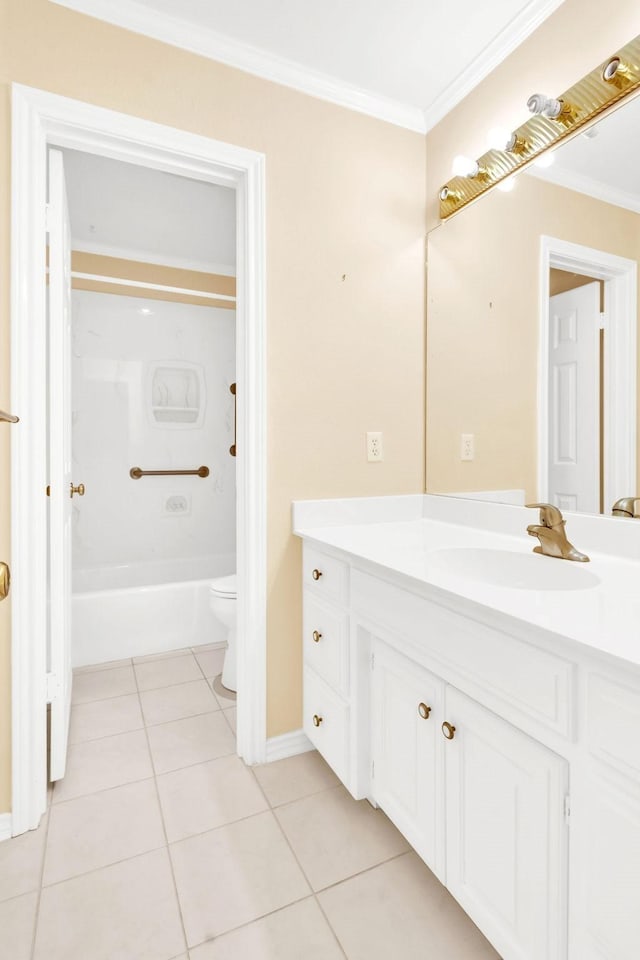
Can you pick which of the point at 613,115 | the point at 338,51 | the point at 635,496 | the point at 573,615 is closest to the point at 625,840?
the point at 573,615

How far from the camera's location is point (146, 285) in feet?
10.4

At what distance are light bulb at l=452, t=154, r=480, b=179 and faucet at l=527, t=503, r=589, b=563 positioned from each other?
46.3 inches

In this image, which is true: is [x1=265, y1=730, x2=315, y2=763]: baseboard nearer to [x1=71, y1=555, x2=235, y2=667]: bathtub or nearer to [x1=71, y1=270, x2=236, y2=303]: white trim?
[x1=71, y1=555, x2=235, y2=667]: bathtub

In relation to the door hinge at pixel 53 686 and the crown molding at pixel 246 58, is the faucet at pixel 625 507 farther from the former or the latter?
the door hinge at pixel 53 686

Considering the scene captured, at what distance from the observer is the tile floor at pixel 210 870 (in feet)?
3.60

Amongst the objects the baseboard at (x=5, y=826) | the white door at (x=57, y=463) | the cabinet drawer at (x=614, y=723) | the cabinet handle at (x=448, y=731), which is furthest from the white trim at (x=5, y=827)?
the cabinet drawer at (x=614, y=723)

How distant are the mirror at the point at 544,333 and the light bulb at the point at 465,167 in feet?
0.31

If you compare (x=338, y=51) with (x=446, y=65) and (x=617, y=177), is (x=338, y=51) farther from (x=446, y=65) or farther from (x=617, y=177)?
(x=617, y=177)

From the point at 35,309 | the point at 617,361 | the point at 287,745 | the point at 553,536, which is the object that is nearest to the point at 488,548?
the point at 553,536

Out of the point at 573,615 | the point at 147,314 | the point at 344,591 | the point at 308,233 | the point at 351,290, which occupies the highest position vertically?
the point at 147,314

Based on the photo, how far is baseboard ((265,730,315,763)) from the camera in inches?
69.3

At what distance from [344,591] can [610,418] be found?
2.88ft

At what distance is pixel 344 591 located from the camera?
1.47 meters

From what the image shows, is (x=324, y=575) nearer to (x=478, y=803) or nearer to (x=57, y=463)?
(x=478, y=803)
